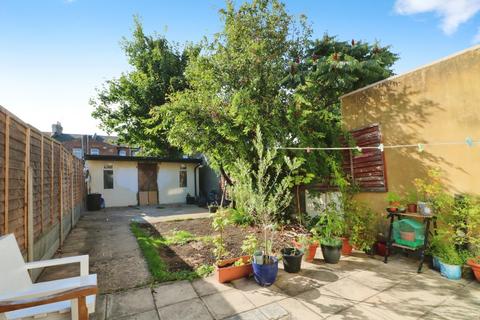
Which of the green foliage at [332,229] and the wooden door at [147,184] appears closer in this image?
the green foliage at [332,229]

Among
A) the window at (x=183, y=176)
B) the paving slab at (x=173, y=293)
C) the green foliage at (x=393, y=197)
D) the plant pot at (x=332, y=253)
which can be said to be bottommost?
the paving slab at (x=173, y=293)

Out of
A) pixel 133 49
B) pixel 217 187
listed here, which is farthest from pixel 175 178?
pixel 133 49

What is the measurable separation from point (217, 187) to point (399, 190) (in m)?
11.6

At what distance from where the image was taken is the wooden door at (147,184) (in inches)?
587

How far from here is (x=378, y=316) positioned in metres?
2.66

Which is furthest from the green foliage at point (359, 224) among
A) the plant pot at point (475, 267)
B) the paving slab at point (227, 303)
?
the paving slab at point (227, 303)

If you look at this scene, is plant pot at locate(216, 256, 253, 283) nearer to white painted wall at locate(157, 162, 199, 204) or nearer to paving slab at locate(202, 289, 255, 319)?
paving slab at locate(202, 289, 255, 319)

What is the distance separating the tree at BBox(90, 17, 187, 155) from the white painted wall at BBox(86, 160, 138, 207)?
2509 mm

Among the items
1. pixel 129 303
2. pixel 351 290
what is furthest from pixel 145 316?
pixel 351 290

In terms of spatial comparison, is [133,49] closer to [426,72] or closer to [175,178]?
[175,178]

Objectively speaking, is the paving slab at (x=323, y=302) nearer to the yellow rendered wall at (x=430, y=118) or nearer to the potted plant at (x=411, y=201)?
the potted plant at (x=411, y=201)

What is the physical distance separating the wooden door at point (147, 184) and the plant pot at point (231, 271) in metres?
12.7

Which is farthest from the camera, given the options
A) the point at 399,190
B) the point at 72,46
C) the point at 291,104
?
Answer: the point at 291,104

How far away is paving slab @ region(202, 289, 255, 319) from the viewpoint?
109 inches
